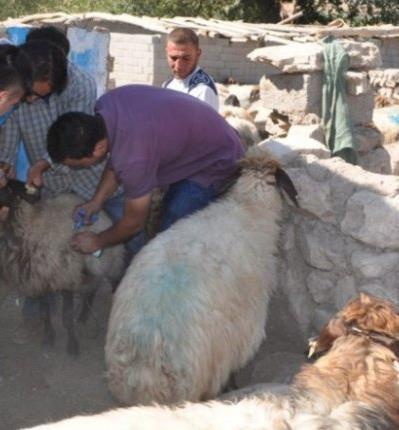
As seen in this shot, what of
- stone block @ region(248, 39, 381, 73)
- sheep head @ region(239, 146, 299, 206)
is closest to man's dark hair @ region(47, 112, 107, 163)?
sheep head @ region(239, 146, 299, 206)

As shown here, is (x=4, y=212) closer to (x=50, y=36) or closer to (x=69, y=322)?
(x=69, y=322)

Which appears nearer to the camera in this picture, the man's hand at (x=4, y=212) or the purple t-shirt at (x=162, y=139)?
the purple t-shirt at (x=162, y=139)

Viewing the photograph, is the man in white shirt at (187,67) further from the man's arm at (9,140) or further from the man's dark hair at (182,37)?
the man's arm at (9,140)

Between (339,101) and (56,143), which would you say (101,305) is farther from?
(339,101)

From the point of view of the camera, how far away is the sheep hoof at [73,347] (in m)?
4.87

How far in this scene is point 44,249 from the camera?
4672 millimetres

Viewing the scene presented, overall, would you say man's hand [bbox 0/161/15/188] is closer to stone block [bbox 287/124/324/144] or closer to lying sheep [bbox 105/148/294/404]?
lying sheep [bbox 105/148/294/404]

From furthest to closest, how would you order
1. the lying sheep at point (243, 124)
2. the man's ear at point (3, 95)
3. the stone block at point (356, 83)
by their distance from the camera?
the stone block at point (356, 83), the lying sheep at point (243, 124), the man's ear at point (3, 95)

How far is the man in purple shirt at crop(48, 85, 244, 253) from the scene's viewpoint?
3881 millimetres

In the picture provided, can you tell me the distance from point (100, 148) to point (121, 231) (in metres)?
0.50

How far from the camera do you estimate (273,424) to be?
239 centimetres

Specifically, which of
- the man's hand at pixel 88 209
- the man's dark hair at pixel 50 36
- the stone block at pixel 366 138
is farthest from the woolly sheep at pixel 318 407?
the stone block at pixel 366 138

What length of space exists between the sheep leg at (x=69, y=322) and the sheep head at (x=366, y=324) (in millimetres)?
2054

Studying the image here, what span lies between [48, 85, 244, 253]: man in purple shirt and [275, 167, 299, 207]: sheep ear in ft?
0.86
